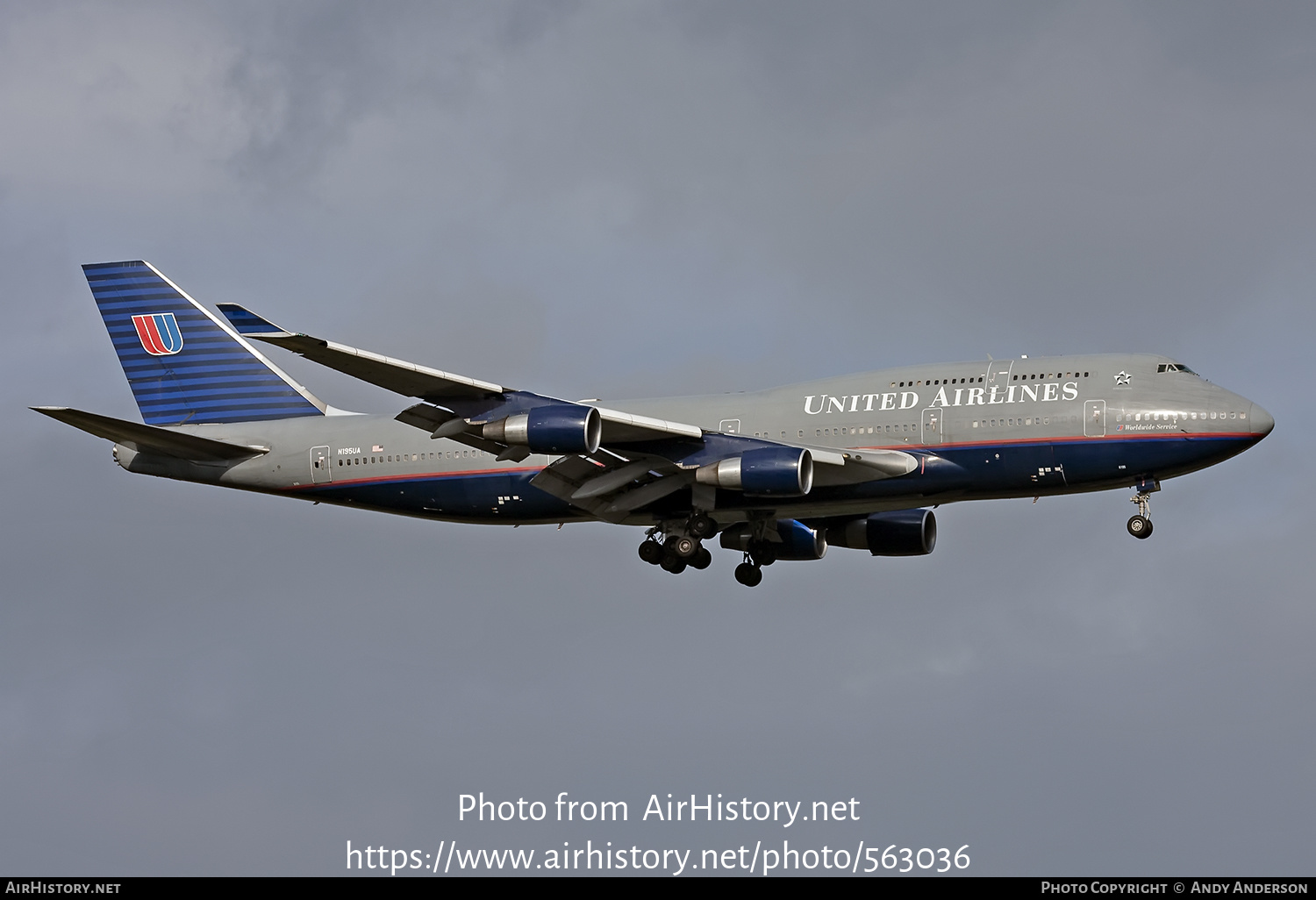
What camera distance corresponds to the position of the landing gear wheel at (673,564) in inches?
1868

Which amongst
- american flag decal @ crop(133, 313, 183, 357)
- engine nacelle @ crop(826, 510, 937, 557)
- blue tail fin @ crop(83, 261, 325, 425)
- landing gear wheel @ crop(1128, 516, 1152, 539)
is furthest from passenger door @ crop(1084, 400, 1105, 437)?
american flag decal @ crop(133, 313, 183, 357)

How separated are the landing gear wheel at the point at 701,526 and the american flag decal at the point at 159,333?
18951mm

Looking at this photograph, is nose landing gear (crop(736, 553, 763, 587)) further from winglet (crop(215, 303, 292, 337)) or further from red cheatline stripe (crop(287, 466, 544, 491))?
winglet (crop(215, 303, 292, 337))

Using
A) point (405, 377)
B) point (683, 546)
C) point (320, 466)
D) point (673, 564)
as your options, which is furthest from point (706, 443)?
point (320, 466)

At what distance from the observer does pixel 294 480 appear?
50438 millimetres

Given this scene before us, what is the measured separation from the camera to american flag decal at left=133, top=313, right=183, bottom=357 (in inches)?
2121

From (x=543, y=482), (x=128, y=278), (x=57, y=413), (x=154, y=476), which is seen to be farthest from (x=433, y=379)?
(x=128, y=278)

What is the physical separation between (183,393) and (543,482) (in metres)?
14.1

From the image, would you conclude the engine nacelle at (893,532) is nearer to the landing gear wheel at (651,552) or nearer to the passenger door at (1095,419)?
the landing gear wheel at (651,552)

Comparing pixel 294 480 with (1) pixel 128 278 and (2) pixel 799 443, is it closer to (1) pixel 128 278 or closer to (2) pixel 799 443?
(1) pixel 128 278

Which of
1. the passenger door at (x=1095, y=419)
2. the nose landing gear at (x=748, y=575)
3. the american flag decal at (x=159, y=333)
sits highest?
the american flag decal at (x=159, y=333)

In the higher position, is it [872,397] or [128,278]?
[128,278]

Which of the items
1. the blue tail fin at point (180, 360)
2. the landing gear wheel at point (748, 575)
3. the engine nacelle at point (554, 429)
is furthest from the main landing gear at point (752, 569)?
the blue tail fin at point (180, 360)

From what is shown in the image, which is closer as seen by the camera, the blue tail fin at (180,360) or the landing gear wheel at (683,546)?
the landing gear wheel at (683,546)
